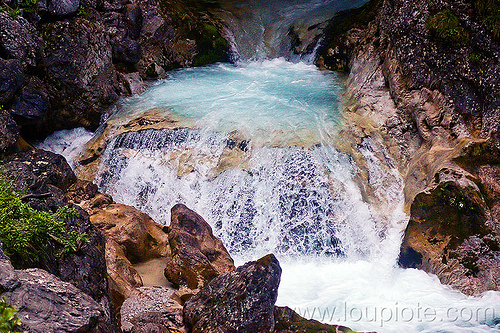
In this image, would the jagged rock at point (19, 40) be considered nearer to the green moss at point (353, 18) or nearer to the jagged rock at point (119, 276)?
the jagged rock at point (119, 276)

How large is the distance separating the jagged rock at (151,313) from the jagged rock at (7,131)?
17.6 ft

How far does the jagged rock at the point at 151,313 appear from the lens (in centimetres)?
540

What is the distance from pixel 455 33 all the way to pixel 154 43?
10409mm

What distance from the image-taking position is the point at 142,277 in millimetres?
7922

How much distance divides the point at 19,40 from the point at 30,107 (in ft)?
5.36

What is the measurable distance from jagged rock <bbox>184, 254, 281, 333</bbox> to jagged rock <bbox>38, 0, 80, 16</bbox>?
9.58 m

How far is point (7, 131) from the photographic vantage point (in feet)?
32.8

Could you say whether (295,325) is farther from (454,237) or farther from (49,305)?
(454,237)

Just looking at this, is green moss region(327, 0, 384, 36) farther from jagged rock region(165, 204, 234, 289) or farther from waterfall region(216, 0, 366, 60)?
jagged rock region(165, 204, 234, 289)

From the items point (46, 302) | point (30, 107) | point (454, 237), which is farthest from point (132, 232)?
point (454, 237)

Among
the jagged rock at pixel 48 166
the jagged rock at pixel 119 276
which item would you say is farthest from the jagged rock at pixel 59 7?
the jagged rock at pixel 119 276

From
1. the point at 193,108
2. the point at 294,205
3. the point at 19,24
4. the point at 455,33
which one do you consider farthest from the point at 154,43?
the point at 455,33

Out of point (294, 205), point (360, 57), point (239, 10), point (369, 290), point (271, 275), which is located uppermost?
point (239, 10)

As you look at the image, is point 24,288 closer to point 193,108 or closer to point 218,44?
point 193,108
